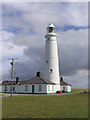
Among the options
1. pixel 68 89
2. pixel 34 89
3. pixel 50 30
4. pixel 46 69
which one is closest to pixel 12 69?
pixel 34 89

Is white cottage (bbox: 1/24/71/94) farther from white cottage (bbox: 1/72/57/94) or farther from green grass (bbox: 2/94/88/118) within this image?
green grass (bbox: 2/94/88/118)

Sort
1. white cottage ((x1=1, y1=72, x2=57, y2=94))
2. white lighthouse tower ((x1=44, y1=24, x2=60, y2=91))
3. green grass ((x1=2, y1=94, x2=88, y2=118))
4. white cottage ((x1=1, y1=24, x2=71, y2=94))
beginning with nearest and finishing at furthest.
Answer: green grass ((x1=2, y1=94, x2=88, y2=118)), white cottage ((x1=1, y1=72, x2=57, y2=94)), white cottage ((x1=1, y1=24, x2=71, y2=94)), white lighthouse tower ((x1=44, y1=24, x2=60, y2=91))

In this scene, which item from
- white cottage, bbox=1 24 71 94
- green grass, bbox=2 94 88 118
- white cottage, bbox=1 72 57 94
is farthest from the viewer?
white cottage, bbox=1 24 71 94

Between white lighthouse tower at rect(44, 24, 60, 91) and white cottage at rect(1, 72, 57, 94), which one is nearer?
white cottage at rect(1, 72, 57, 94)

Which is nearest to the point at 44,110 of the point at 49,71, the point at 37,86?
the point at 37,86

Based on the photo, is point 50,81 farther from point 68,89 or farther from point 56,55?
point 68,89

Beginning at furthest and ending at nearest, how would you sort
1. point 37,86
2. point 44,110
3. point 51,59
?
1. point 51,59
2. point 37,86
3. point 44,110

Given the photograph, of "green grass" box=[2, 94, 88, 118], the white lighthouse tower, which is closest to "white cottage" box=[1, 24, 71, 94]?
the white lighthouse tower

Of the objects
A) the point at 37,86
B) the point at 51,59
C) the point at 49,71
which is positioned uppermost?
the point at 51,59

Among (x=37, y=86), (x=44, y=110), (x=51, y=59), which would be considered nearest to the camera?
(x=44, y=110)

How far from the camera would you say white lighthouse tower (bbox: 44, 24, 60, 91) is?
3819cm

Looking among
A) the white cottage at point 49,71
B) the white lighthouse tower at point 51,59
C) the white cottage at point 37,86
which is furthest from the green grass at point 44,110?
the white lighthouse tower at point 51,59

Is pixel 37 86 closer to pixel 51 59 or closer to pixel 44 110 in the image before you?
pixel 51 59

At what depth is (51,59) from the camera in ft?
125
